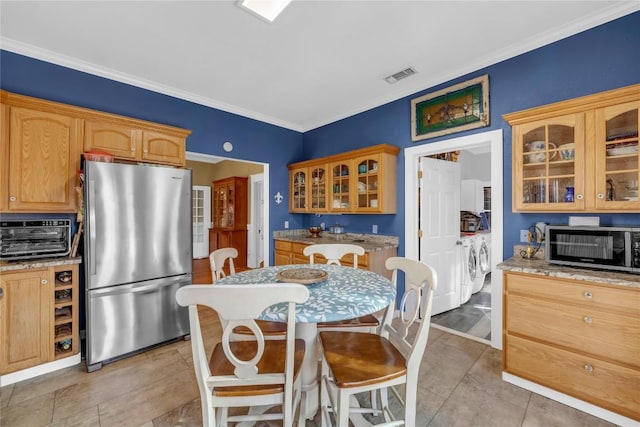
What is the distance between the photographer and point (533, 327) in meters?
1.94

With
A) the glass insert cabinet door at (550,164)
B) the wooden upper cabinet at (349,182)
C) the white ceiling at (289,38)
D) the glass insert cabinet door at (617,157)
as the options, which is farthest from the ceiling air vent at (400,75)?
the glass insert cabinet door at (617,157)

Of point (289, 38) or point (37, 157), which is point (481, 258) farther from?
point (37, 157)

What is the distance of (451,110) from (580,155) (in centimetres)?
127

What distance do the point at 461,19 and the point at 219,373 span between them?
2832mm

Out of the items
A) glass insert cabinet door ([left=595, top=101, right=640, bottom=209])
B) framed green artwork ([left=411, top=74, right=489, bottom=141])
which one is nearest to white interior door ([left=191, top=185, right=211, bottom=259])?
framed green artwork ([left=411, top=74, right=489, bottom=141])

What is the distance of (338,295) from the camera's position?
1.50 meters

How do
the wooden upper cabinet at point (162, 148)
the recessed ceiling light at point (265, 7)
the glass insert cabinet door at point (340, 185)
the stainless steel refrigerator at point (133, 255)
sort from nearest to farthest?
1. the recessed ceiling light at point (265, 7)
2. the stainless steel refrigerator at point (133, 255)
3. the wooden upper cabinet at point (162, 148)
4. the glass insert cabinet door at point (340, 185)

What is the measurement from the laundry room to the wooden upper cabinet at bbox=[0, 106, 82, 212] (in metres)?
3.95

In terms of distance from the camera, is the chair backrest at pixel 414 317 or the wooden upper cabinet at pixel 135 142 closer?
the chair backrest at pixel 414 317

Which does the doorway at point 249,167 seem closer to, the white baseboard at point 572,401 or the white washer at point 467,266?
the white washer at point 467,266

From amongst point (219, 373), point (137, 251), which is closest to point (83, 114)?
point (137, 251)

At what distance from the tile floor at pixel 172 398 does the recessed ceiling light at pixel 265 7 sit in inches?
110

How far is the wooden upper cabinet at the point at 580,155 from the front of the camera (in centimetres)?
180

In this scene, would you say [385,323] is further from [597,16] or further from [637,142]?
[597,16]
